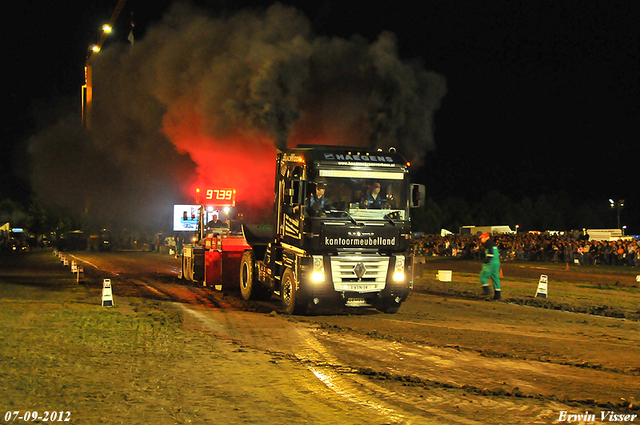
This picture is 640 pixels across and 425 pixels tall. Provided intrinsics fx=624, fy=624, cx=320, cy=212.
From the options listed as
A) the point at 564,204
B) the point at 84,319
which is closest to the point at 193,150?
the point at 84,319

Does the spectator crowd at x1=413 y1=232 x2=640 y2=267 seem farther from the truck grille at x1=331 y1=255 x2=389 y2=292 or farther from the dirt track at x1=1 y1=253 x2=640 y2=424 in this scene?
the truck grille at x1=331 y1=255 x2=389 y2=292

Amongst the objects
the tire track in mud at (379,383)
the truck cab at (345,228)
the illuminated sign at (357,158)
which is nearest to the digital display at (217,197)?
the truck cab at (345,228)

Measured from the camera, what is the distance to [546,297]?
18375 mm

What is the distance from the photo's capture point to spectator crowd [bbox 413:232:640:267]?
35625mm

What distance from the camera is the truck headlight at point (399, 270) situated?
13.7 m

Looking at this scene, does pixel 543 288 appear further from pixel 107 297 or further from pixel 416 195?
pixel 107 297

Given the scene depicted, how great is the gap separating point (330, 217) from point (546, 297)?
28.3 feet

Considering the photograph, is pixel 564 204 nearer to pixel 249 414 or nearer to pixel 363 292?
pixel 363 292

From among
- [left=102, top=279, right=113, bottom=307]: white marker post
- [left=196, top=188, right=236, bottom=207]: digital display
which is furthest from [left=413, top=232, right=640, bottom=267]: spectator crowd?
[left=102, top=279, right=113, bottom=307]: white marker post

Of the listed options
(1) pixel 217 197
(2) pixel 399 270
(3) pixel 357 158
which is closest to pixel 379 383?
(2) pixel 399 270

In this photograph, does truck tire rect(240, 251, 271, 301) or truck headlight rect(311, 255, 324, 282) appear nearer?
truck headlight rect(311, 255, 324, 282)

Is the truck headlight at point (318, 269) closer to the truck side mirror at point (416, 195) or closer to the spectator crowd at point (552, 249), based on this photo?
the truck side mirror at point (416, 195)

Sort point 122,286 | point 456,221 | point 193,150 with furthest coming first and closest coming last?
point 456,221
point 193,150
point 122,286

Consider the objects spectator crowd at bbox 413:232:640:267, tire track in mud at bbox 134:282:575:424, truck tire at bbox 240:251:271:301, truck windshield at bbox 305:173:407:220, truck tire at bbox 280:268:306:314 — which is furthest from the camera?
spectator crowd at bbox 413:232:640:267
